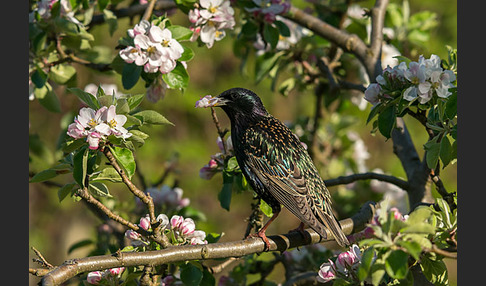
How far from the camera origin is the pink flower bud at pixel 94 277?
8.48ft

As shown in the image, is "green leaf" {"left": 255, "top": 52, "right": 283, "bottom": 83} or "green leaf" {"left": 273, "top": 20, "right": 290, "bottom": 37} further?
"green leaf" {"left": 255, "top": 52, "right": 283, "bottom": 83}

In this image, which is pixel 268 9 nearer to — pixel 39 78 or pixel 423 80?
pixel 423 80

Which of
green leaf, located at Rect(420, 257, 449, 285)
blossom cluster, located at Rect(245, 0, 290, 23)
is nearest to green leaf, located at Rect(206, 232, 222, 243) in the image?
green leaf, located at Rect(420, 257, 449, 285)

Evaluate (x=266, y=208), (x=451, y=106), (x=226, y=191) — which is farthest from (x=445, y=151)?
(x=226, y=191)

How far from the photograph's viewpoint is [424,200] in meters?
3.15

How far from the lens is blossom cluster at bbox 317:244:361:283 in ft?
7.80

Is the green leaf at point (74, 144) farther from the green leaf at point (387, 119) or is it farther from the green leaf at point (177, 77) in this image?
the green leaf at point (387, 119)

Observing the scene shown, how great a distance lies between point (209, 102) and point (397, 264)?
52.8 inches

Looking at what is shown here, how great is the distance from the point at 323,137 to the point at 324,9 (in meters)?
0.97

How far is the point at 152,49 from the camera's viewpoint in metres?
2.93

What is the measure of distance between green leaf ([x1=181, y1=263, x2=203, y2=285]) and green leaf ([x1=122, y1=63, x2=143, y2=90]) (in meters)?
0.87

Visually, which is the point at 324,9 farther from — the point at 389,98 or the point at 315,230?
the point at 315,230

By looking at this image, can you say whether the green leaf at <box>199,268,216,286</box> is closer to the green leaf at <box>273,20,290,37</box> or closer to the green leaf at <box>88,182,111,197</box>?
the green leaf at <box>88,182,111,197</box>


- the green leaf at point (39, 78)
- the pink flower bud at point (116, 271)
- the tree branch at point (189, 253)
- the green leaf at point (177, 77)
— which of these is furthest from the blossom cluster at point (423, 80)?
the green leaf at point (39, 78)
